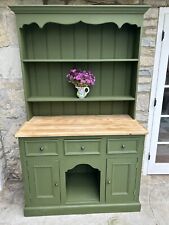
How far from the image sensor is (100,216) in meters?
2.02

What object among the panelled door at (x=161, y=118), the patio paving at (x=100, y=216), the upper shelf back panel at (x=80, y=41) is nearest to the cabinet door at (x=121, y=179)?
the patio paving at (x=100, y=216)

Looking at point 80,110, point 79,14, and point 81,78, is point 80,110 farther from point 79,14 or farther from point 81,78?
point 79,14

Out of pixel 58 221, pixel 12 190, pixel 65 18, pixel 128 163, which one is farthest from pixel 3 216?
pixel 65 18

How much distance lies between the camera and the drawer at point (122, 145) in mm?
1841

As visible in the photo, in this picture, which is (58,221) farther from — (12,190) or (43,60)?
(43,60)

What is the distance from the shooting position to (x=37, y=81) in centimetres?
218

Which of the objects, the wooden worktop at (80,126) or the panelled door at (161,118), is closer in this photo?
the wooden worktop at (80,126)

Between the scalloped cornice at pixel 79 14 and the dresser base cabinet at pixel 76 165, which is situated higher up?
the scalloped cornice at pixel 79 14

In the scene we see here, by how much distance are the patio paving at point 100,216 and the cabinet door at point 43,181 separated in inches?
7.0

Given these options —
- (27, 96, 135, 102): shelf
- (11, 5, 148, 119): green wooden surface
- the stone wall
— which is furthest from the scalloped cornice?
(27, 96, 135, 102): shelf

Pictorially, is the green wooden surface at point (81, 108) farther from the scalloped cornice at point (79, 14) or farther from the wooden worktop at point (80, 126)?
the scalloped cornice at point (79, 14)

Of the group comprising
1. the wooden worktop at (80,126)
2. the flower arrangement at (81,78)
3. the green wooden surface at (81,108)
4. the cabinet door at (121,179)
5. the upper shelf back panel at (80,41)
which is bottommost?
the cabinet door at (121,179)

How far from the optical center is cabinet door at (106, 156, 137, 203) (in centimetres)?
191

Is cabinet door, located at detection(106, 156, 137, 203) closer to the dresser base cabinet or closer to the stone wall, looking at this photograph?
the dresser base cabinet
